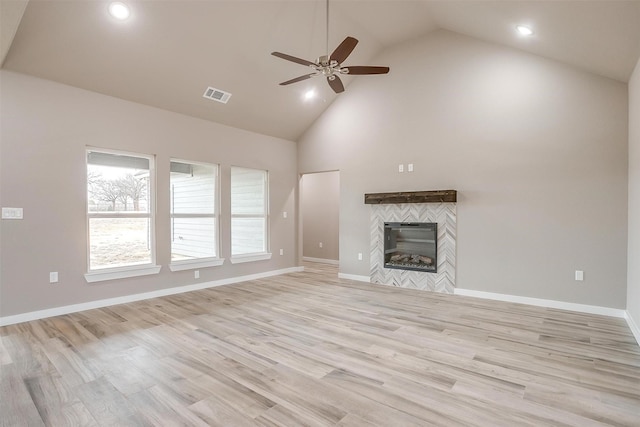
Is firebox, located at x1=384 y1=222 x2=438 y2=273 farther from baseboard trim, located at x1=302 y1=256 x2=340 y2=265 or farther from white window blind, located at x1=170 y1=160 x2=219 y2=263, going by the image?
white window blind, located at x1=170 y1=160 x2=219 y2=263

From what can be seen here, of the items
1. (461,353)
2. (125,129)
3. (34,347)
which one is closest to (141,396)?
(34,347)

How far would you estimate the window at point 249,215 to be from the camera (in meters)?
6.19

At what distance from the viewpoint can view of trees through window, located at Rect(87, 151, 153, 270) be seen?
444 centimetres

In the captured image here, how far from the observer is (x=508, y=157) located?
183 inches

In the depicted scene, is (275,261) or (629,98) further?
(275,261)

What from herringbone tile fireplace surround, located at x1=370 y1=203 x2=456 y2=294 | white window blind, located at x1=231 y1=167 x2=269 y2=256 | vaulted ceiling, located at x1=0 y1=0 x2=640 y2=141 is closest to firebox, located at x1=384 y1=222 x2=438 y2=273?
herringbone tile fireplace surround, located at x1=370 y1=203 x2=456 y2=294

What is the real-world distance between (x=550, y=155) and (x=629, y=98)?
0.96 m

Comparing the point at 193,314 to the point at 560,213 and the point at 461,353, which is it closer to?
the point at 461,353

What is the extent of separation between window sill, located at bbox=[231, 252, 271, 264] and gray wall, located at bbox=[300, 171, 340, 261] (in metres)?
2.24

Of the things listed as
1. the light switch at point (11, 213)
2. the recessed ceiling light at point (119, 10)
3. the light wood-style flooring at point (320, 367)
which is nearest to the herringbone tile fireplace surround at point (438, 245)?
the light wood-style flooring at point (320, 367)

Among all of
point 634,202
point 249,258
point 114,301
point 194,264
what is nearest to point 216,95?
point 194,264

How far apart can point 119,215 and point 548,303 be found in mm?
6064

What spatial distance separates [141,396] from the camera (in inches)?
88.0

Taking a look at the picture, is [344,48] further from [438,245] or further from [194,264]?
[194,264]
